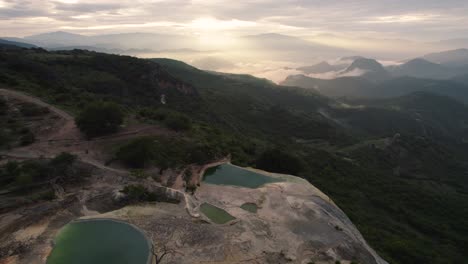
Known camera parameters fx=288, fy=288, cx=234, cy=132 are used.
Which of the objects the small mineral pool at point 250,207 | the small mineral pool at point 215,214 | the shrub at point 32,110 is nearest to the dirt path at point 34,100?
the shrub at point 32,110

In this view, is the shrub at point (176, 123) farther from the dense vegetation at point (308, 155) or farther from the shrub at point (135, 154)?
the shrub at point (135, 154)

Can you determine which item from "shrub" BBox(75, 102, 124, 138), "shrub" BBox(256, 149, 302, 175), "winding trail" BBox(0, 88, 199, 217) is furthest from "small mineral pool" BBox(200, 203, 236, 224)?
"shrub" BBox(75, 102, 124, 138)

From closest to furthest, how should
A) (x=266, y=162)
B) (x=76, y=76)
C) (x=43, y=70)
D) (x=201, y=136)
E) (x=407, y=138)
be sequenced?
(x=266, y=162) < (x=201, y=136) < (x=43, y=70) < (x=76, y=76) < (x=407, y=138)

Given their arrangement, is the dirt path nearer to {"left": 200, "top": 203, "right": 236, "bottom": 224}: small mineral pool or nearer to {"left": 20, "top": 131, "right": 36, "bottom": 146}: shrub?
{"left": 20, "top": 131, "right": 36, "bottom": 146}: shrub

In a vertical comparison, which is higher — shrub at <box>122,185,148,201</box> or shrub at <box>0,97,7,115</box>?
shrub at <box>0,97,7,115</box>

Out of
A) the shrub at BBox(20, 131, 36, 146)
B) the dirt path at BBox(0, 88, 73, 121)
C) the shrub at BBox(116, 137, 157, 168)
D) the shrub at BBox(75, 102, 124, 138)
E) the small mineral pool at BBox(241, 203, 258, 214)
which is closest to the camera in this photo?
the small mineral pool at BBox(241, 203, 258, 214)

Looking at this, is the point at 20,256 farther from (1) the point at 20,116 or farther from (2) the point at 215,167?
(1) the point at 20,116

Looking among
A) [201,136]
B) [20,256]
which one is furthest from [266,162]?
[20,256]
